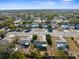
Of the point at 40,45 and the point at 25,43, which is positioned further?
the point at 25,43

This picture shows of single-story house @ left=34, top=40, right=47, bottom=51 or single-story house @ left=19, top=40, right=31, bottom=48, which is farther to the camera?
single-story house @ left=19, top=40, right=31, bottom=48

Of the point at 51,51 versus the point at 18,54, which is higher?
the point at 18,54

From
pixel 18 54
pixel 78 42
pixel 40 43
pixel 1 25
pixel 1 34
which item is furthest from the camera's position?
pixel 1 25

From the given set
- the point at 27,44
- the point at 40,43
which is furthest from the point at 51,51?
the point at 27,44

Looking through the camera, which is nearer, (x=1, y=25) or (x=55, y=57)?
(x=55, y=57)

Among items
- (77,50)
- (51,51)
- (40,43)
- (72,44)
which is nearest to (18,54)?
(51,51)

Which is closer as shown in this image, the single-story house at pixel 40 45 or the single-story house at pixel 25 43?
the single-story house at pixel 40 45

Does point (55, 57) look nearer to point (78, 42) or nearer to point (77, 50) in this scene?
point (77, 50)

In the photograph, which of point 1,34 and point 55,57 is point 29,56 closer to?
point 55,57

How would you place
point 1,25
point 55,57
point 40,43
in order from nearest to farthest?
point 55,57, point 40,43, point 1,25
